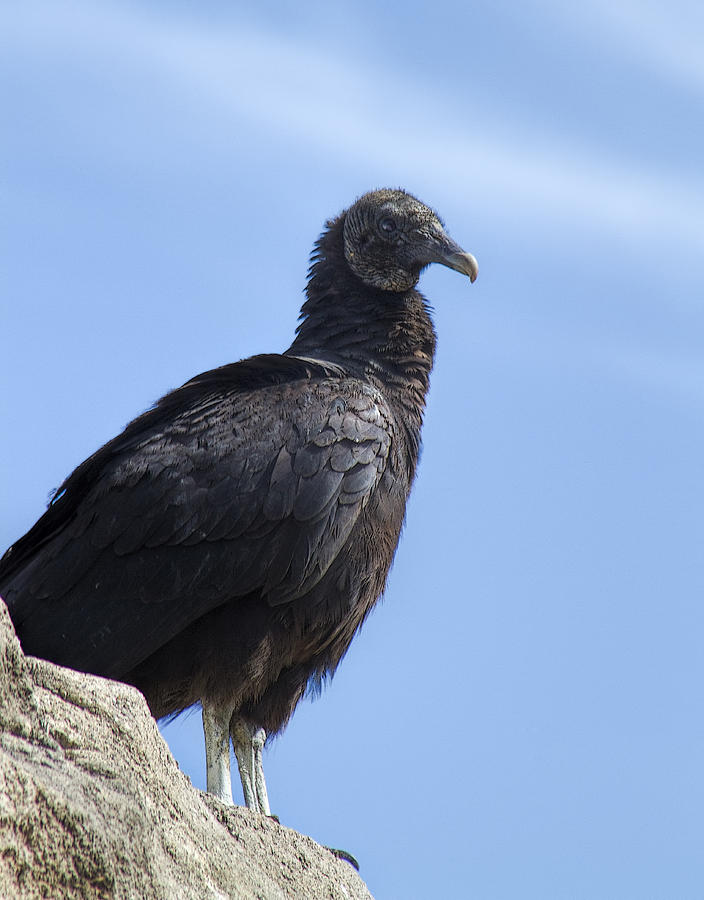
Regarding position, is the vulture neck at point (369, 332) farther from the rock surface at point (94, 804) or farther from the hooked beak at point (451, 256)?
the rock surface at point (94, 804)

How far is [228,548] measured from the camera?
17.4 feet

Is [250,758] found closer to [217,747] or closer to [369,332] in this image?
[217,747]

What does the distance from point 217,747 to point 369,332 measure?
7.10 feet

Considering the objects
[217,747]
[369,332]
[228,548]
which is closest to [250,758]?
[217,747]

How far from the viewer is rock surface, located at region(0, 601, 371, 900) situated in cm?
277

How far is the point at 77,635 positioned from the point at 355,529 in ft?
4.05

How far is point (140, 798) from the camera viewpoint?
312cm

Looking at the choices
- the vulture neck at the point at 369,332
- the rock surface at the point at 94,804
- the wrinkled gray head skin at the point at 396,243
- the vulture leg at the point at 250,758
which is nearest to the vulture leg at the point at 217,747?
the vulture leg at the point at 250,758

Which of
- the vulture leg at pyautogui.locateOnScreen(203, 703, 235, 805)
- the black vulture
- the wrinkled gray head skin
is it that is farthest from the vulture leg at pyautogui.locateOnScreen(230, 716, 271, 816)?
the wrinkled gray head skin

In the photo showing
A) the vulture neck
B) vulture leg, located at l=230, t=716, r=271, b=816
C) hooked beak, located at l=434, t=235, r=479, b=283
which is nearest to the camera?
vulture leg, located at l=230, t=716, r=271, b=816

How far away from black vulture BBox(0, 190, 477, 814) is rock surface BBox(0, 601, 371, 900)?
5.15 ft

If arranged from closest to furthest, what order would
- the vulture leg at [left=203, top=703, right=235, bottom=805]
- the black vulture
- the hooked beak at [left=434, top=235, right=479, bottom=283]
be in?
the black vulture < the vulture leg at [left=203, top=703, right=235, bottom=805] < the hooked beak at [left=434, top=235, right=479, bottom=283]

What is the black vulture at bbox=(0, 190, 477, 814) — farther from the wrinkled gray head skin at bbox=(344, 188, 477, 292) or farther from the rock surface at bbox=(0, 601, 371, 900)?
the rock surface at bbox=(0, 601, 371, 900)

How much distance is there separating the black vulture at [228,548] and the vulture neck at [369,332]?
0.99 ft
